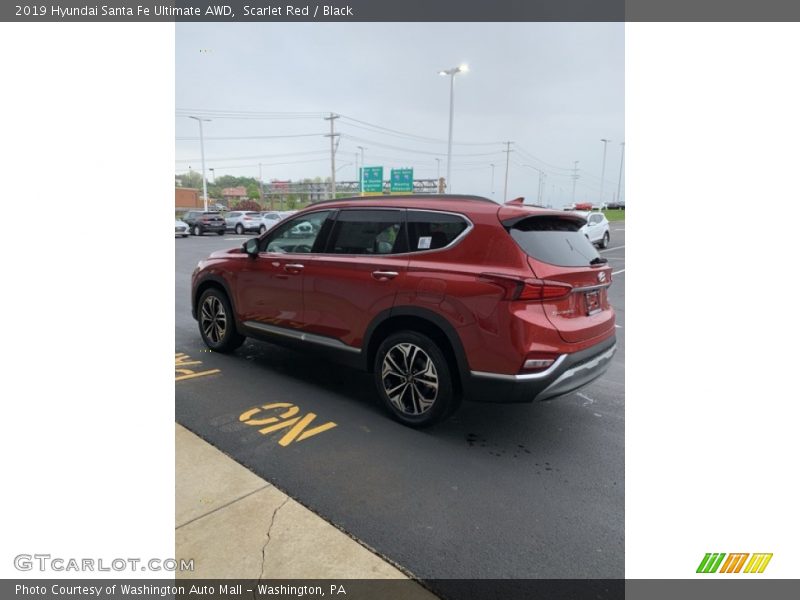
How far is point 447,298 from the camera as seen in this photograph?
11.1 feet

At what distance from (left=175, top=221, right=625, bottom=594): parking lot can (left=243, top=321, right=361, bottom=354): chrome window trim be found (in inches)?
18.0

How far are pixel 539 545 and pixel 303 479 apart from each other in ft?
4.65

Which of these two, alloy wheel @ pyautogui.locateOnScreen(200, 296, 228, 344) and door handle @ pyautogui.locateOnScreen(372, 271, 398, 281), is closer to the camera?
door handle @ pyautogui.locateOnScreen(372, 271, 398, 281)

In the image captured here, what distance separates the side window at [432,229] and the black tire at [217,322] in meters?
2.60

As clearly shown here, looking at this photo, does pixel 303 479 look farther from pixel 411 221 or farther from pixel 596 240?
pixel 596 240

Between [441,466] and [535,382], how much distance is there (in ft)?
2.75

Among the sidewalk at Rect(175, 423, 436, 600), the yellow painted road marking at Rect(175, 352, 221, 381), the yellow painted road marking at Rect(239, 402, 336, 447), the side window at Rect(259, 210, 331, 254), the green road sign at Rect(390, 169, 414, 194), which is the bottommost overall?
the sidewalk at Rect(175, 423, 436, 600)

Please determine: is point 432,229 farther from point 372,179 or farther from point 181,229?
point 372,179

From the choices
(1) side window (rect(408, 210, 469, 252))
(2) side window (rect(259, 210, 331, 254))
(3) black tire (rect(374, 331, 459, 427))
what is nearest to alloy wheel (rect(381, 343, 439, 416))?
(3) black tire (rect(374, 331, 459, 427))

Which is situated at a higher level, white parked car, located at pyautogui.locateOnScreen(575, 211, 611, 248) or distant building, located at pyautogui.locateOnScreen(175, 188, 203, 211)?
distant building, located at pyautogui.locateOnScreen(175, 188, 203, 211)

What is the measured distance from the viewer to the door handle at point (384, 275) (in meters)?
3.71
